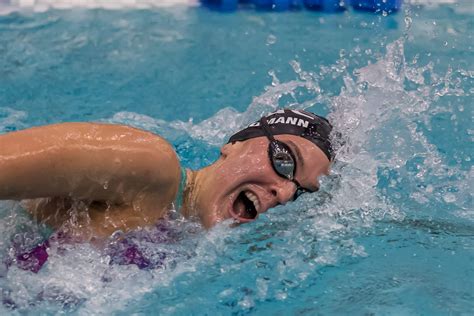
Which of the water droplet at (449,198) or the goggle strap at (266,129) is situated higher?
the goggle strap at (266,129)

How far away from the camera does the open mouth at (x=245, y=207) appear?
2301 mm

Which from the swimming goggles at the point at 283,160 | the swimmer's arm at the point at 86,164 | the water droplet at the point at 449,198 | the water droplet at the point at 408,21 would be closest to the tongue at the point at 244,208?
the swimming goggles at the point at 283,160

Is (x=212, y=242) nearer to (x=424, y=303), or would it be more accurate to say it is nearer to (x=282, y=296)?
(x=282, y=296)

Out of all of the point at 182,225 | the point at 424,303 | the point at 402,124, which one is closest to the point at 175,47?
the point at 402,124


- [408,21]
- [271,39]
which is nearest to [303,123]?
[271,39]

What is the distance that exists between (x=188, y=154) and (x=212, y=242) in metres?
1.08

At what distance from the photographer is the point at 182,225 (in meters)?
2.32

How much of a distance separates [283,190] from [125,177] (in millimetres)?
508

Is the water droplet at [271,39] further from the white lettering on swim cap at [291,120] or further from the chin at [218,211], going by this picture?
the chin at [218,211]

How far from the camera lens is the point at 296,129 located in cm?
249

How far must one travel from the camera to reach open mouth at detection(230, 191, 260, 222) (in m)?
2.30

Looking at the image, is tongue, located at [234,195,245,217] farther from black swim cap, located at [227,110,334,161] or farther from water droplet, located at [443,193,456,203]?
water droplet, located at [443,193,456,203]

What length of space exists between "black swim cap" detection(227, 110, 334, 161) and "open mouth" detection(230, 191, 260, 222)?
21cm

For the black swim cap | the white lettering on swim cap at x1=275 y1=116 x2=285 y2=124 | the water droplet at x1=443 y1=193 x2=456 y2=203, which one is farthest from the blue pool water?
the white lettering on swim cap at x1=275 y1=116 x2=285 y2=124
